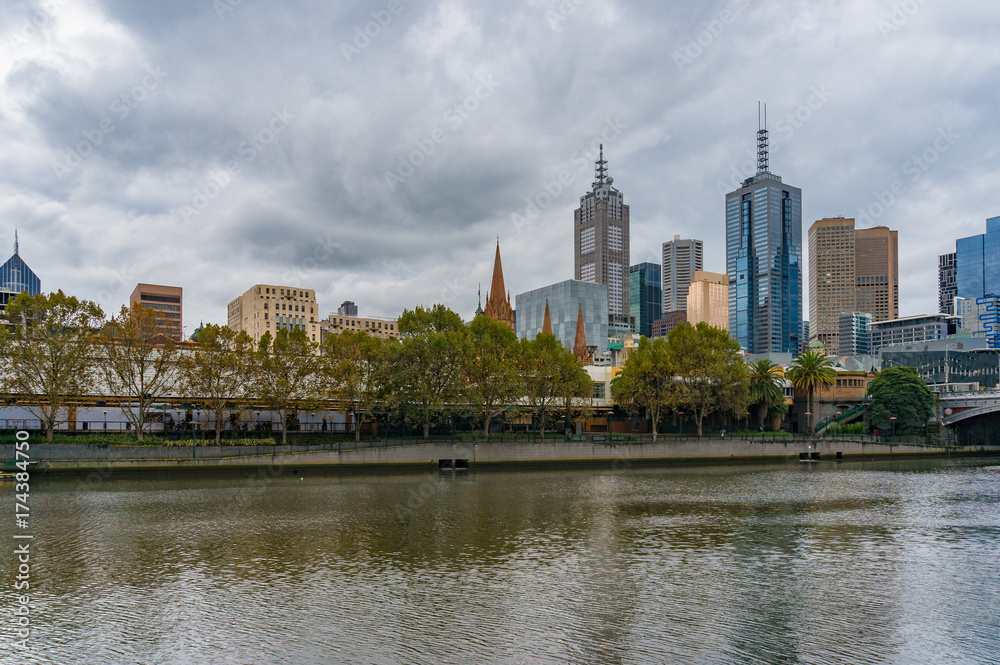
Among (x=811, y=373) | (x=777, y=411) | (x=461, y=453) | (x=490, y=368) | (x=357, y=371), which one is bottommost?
(x=461, y=453)

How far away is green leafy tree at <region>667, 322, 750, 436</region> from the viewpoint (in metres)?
91.7

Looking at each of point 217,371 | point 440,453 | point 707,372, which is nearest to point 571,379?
point 707,372

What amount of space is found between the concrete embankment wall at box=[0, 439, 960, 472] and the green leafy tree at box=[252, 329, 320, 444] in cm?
674

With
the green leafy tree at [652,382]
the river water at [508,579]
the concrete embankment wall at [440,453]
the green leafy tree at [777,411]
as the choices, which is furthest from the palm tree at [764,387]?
the river water at [508,579]

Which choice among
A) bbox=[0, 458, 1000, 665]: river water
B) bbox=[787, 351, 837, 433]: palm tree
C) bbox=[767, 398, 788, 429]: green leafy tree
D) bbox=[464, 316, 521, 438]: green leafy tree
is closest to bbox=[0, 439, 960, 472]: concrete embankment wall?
bbox=[464, 316, 521, 438]: green leafy tree

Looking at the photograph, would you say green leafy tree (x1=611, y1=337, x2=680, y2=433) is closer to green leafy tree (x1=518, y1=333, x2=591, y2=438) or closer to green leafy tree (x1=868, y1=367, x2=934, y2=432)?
green leafy tree (x1=518, y1=333, x2=591, y2=438)

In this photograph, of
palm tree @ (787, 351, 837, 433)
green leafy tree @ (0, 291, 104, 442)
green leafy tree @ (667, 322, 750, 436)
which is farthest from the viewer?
palm tree @ (787, 351, 837, 433)

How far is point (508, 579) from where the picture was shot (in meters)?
24.1

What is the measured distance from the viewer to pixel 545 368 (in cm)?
8338

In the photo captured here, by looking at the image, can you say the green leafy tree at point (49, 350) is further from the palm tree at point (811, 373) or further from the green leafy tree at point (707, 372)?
the palm tree at point (811, 373)

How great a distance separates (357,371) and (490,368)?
48.8 feet

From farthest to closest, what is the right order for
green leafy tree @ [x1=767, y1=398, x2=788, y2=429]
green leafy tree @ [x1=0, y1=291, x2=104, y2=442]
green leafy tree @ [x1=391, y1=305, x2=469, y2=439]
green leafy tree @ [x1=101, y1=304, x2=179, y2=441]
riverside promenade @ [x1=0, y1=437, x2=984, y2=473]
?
green leafy tree @ [x1=767, y1=398, x2=788, y2=429]
green leafy tree @ [x1=391, y1=305, x2=469, y2=439]
green leafy tree @ [x1=101, y1=304, x2=179, y2=441]
green leafy tree @ [x1=0, y1=291, x2=104, y2=442]
riverside promenade @ [x1=0, y1=437, x2=984, y2=473]

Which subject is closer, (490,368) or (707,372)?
(490,368)

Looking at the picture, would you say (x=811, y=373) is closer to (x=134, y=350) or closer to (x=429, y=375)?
(x=429, y=375)
